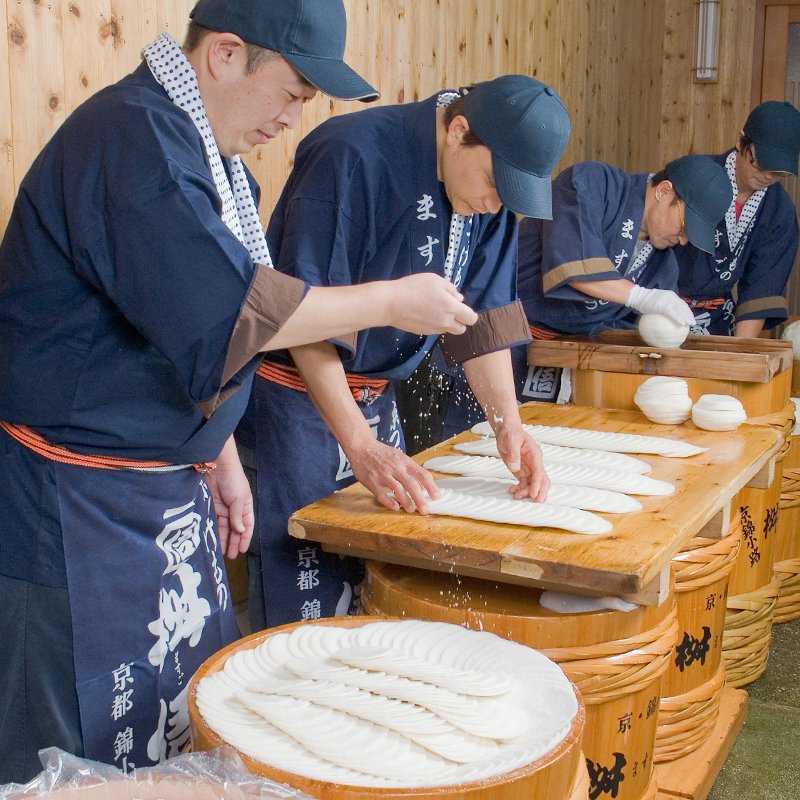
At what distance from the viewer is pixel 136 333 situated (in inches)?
63.3

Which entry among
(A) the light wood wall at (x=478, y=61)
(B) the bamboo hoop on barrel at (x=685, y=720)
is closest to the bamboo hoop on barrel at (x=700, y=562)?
(B) the bamboo hoop on barrel at (x=685, y=720)

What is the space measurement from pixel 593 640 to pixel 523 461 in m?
0.62

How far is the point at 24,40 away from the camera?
225cm

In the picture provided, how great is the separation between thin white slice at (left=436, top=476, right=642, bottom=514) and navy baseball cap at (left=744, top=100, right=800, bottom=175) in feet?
8.95

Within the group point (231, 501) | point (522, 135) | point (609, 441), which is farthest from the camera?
point (609, 441)

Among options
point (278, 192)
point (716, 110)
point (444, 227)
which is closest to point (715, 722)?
point (444, 227)

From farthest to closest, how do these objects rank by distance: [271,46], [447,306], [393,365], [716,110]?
[716,110]
[393,365]
[447,306]
[271,46]

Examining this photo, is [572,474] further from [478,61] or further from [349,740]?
[478,61]

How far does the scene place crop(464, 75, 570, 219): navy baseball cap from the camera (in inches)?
82.2

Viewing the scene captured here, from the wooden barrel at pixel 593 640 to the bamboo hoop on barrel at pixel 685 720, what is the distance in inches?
22.9

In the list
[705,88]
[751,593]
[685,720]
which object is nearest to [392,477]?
[685,720]

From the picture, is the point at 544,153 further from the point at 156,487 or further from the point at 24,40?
the point at 24,40

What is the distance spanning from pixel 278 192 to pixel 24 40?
118 cm

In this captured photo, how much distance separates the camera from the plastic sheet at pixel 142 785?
107 cm
